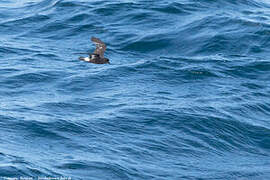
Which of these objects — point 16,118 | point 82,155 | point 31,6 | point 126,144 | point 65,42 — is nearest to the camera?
point 82,155

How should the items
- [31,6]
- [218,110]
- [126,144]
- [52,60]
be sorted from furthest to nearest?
[31,6] < [52,60] < [218,110] < [126,144]

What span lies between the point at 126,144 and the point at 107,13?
13.1 meters

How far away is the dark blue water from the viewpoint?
709 inches

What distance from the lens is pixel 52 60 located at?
26047 mm

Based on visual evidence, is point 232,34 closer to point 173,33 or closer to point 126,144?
point 173,33

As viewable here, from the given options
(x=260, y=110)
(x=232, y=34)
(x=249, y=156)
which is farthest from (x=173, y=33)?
(x=249, y=156)

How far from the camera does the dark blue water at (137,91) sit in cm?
1802

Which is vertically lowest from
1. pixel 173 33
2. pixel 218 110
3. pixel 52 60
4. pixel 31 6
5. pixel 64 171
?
pixel 64 171

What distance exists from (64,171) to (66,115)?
446cm

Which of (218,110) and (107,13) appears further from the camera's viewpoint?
(107,13)

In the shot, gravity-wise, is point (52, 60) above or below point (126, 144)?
above

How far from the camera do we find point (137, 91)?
910 inches

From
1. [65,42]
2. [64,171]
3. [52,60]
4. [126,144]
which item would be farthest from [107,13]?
[64,171]

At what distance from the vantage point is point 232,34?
2795cm
